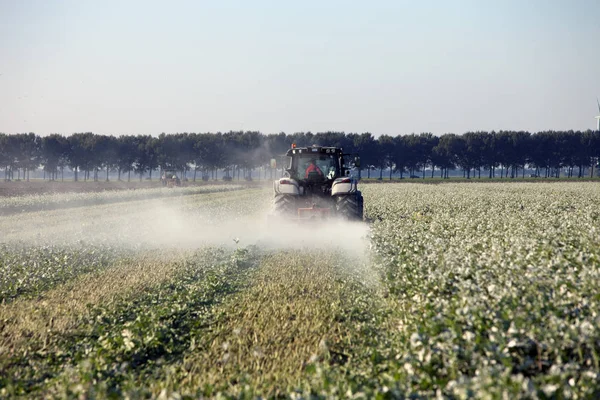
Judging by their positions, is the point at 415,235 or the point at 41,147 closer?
the point at 415,235

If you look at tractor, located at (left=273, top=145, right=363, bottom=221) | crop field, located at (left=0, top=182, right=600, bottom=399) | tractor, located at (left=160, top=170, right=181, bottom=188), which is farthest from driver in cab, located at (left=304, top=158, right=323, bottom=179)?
tractor, located at (left=160, top=170, right=181, bottom=188)

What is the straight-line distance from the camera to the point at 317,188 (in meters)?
Result: 17.5

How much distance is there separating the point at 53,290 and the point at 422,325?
6.77 metres

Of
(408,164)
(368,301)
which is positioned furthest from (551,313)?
(408,164)

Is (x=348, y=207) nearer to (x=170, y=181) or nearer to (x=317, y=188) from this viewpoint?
(x=317, y=188)

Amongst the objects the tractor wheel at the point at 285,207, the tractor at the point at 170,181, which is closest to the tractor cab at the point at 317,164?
the tractor wheel at the point at 285,207

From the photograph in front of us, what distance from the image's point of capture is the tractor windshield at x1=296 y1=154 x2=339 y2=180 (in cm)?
1753

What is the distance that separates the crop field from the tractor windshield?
15.8 ft

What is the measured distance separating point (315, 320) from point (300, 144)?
109546mm

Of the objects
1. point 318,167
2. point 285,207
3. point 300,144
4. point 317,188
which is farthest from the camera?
point 300,144

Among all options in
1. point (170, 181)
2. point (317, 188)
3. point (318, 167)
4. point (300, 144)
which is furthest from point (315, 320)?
point (300, 144)

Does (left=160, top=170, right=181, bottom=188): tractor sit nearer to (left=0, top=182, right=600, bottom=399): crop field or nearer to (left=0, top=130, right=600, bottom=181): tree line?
(left=0, top=130, right=600, bottom=181): tree line

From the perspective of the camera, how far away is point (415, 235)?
39.1ft

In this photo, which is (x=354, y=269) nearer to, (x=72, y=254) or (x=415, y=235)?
(x=415, y=235)
